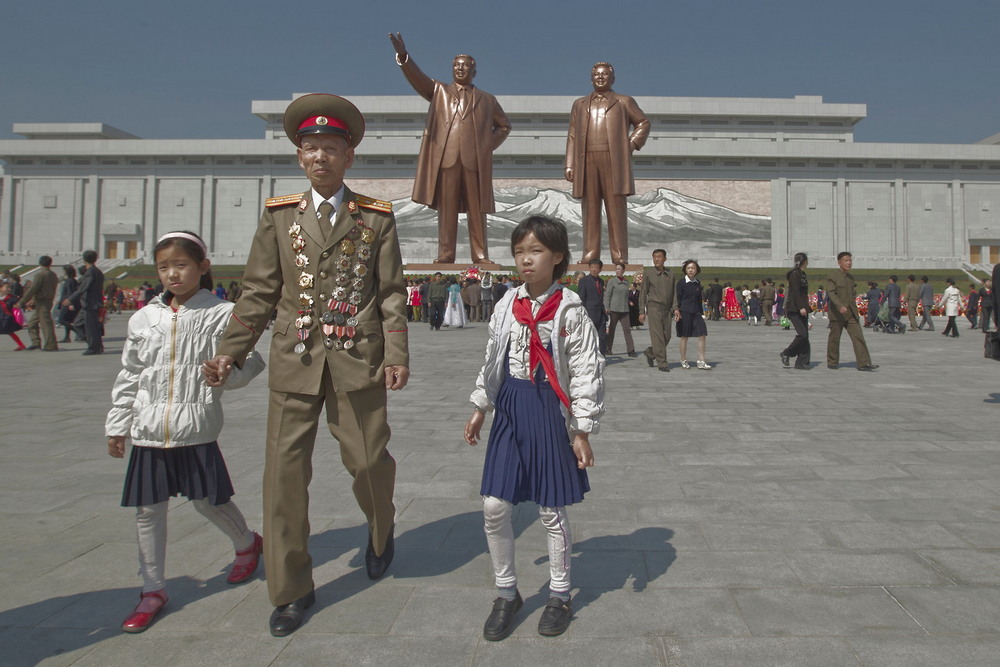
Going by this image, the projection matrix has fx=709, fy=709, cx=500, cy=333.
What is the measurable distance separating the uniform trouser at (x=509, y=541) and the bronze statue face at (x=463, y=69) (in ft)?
47.2

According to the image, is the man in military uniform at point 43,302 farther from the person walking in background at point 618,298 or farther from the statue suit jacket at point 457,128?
the statue suit jacket at point 457,128

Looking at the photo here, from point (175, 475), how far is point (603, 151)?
1365cm

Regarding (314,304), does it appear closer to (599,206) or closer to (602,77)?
(602,77)

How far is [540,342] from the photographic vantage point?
2.18 m

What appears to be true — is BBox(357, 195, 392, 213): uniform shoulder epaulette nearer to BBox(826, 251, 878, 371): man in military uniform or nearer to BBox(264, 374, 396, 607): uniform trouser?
BBox(264, 374, 396, 607): uniform trouser

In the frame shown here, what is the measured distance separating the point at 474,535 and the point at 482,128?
44.7 ft

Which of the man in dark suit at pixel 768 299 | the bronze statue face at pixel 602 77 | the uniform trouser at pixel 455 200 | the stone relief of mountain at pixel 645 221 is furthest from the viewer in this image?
the stone relief of mountain at pixel 645 221

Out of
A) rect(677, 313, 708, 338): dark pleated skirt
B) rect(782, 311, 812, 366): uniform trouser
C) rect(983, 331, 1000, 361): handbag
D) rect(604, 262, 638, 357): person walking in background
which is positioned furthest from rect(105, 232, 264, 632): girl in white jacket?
rect(782, 311, 812, 366): uniform trouser

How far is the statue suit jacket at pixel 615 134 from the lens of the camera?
1446 centimetres

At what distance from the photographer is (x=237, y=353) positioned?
88.6 inches

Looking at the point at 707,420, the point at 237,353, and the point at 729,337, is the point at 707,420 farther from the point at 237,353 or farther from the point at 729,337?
the point at 729,337

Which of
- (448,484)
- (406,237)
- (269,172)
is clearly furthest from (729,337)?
(269,172)

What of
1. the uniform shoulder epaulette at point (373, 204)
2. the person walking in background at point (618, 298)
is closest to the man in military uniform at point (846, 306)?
the person walking in background at point (618, 298)

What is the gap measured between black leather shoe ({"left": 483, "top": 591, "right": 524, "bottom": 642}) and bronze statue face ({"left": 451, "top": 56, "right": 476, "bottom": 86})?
14520mm
